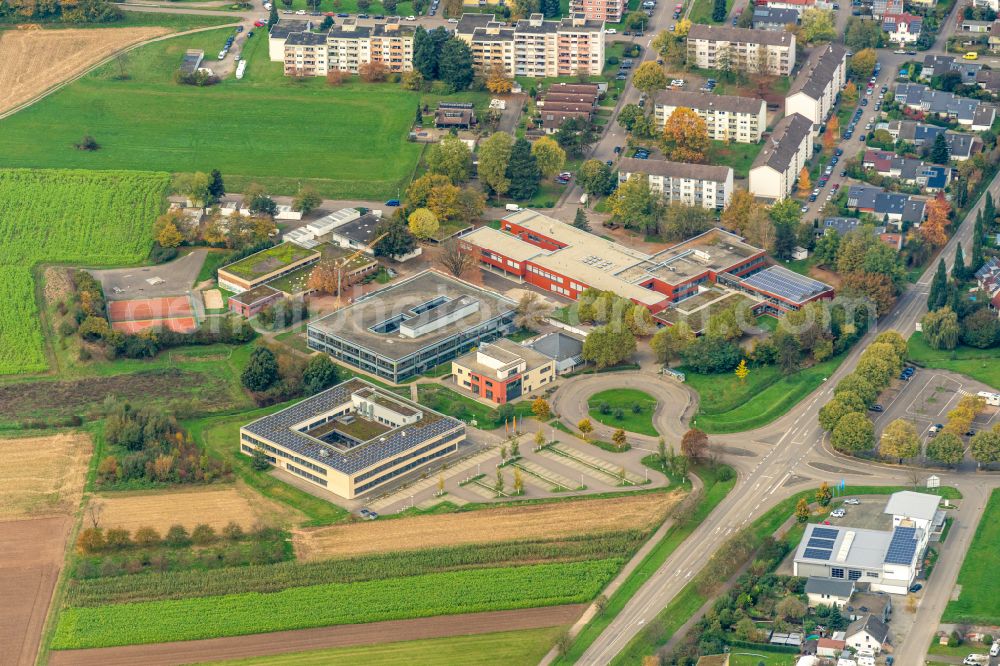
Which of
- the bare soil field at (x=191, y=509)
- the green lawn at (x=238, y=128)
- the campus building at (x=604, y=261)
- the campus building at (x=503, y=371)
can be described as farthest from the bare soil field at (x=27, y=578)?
the green lawn at (x=238, y=128)

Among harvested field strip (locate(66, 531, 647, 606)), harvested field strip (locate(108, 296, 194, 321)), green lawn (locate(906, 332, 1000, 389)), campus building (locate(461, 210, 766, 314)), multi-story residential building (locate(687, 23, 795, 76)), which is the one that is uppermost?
multi-story residential building (locate(687, 23, 795, 76))

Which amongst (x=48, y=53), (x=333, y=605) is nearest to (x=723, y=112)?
(x=48, y=53)

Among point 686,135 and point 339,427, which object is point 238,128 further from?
point 339,427

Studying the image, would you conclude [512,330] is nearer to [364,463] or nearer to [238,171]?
[364,463]

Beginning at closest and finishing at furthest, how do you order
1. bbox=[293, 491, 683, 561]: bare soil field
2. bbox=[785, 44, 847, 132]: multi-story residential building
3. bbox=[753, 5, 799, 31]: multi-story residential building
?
bbox=[293, 491, 683, 561]: bare soil field, bbox=[785, 44, 847, 132]: multi-story residential building, bbox=[753, 5, 799, 31]: multi-story residential building

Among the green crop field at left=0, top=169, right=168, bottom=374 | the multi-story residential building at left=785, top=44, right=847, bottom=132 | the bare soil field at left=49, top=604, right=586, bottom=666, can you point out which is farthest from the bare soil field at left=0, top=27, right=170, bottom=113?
the bare soil field at left=49, top=604, right=586, bottom=666

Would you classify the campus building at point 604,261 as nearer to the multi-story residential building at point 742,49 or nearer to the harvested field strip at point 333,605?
the multi-story residential building at point 742,49

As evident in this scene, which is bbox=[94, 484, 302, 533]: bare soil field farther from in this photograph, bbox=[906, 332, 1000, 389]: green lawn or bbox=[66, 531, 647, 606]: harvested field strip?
bbox=[906, 332, 1000, 389]: green lawn
